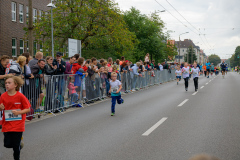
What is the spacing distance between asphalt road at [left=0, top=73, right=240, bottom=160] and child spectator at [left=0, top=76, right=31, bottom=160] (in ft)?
2.36

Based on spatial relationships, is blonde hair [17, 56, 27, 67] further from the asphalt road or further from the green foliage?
the green foliage

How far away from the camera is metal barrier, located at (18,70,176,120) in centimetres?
1014

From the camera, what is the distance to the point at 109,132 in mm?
7777

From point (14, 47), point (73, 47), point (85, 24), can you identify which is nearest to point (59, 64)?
point (73, 47)

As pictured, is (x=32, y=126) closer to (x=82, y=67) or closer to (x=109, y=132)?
(x=109, y=132)

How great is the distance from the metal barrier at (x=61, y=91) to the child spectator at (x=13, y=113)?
4.53 m

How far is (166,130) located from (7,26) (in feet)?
93.9

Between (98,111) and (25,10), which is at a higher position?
(25,10)

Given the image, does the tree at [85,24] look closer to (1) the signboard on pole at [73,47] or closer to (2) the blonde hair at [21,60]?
(1) the signboard on pole at [73,47]

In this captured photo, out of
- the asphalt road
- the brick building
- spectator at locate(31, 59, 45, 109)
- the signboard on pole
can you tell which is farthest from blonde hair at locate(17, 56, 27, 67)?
the brick building

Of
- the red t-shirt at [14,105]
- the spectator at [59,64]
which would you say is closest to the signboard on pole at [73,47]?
the spectator at [59,64]

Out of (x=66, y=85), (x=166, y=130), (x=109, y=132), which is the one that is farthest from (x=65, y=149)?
(x=66, y=85)

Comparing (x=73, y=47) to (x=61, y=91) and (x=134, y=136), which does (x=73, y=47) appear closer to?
(x=61, y=91)

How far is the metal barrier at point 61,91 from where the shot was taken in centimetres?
1014
